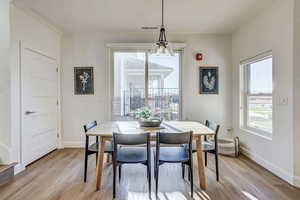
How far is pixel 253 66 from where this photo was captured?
3.44 meters

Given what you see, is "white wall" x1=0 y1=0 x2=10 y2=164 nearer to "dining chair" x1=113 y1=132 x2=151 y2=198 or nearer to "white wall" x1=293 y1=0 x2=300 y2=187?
"dining chair" x1=113 y1=132 x2=151 y2=198

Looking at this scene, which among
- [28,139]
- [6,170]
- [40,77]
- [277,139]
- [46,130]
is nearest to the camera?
[6,170]

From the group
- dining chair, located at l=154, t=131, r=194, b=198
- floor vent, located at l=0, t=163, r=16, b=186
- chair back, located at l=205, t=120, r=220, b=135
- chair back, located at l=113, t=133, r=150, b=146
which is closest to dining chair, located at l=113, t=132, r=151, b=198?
chair back, located at l=113, t=133, r=150, b=146

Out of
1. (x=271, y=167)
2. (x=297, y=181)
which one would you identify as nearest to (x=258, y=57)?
(x=271, y=167)

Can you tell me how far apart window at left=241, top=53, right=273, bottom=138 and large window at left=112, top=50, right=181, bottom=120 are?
1331 millimetres

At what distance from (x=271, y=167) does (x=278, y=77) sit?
4.39 feet

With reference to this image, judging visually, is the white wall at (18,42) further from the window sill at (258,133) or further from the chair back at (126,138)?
the window sill at (258,133)

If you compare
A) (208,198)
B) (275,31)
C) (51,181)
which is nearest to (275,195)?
(208,198)

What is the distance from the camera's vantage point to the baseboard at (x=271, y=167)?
2.42 m

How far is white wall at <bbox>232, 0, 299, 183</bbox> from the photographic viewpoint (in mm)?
2416

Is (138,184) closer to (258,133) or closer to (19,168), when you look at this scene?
(19,168)

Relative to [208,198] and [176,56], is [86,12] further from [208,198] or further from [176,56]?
[208,198]

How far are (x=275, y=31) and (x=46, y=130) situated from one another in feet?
13.8

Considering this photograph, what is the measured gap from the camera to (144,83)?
412 cm
